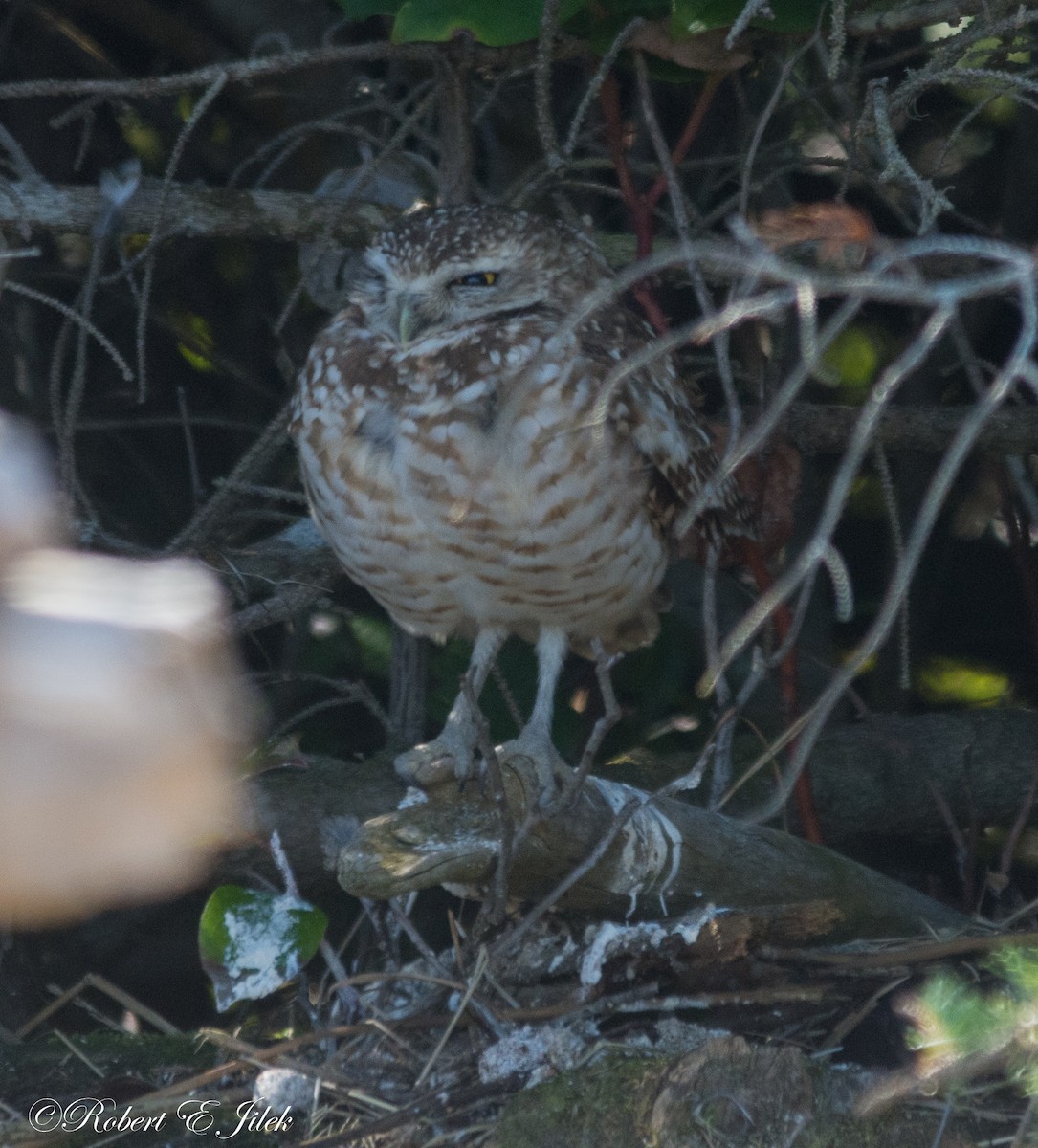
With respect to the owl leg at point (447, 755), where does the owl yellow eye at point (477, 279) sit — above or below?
above

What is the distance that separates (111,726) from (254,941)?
0.44 m

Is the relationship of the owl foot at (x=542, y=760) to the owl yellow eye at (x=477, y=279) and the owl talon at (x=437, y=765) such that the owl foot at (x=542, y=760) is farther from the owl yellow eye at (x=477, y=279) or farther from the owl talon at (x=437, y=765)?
the owl yellow eye at (x=477, y=279)

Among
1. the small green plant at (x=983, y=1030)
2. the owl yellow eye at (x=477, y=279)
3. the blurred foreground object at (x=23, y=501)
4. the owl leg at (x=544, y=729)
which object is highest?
the owl yellow eye at (x=477, y=279)

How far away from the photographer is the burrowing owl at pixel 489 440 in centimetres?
238

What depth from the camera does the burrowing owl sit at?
2.38 meters

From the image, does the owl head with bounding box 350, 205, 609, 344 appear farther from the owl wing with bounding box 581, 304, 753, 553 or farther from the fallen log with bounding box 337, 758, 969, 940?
the fallen log with bounding box 337, 758, 969, 940

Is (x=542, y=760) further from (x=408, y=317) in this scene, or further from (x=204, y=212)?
(x=204, y=212)

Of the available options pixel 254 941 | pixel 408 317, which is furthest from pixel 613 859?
pixel 408 317

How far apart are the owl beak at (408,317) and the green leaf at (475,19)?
424mm

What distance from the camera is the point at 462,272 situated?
2537 millimetres

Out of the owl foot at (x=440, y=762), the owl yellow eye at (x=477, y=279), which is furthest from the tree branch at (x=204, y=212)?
the owl foot at (x=440, y=762)

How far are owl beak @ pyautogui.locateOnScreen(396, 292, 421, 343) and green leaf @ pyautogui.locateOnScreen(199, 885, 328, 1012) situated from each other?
0.97m

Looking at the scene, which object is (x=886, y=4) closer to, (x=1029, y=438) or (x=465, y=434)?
(x=1029, y=438)

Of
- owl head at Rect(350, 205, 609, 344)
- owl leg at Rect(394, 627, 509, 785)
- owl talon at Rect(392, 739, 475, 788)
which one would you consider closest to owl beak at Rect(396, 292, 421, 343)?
owl head at Rect(350, 205, 609, 344)
